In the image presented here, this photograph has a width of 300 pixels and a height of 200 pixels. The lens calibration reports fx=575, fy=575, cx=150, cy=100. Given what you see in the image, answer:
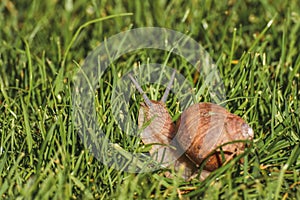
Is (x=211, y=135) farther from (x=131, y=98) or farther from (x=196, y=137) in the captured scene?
(x=131, y=98)

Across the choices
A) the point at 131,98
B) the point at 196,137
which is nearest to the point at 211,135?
the point at 196,137

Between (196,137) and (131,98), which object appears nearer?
(196,137)
